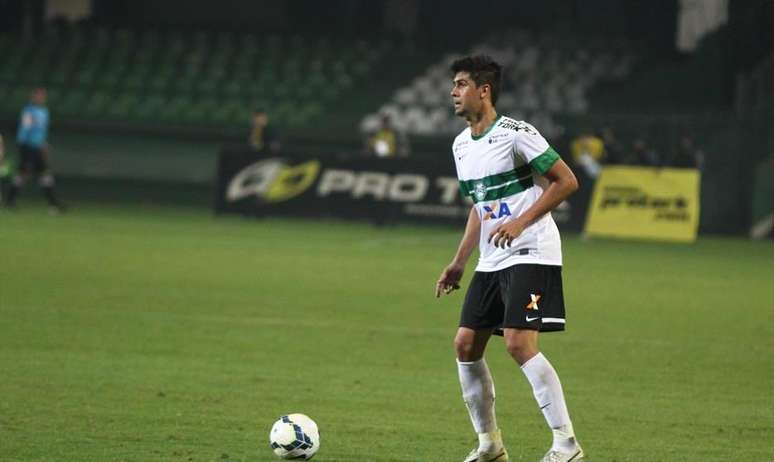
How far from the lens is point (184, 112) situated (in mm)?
35219

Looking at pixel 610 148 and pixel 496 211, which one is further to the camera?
pixel 610 148

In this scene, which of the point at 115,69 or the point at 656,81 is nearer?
the point at 656,81

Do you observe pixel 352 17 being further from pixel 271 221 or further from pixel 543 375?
pixel 543 375

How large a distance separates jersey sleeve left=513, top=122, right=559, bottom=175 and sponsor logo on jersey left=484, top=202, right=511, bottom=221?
10.1 inches

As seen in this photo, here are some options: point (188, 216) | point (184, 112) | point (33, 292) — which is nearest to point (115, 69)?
point (184, 112)

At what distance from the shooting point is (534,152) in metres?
7.06

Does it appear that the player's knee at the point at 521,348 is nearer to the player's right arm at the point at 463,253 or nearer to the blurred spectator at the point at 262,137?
the player's right arm at the point at 463,253

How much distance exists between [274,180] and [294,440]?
20176mm

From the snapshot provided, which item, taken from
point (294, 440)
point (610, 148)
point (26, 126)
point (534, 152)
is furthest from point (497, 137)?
point (26, 126)

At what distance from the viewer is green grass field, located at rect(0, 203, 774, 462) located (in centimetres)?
791

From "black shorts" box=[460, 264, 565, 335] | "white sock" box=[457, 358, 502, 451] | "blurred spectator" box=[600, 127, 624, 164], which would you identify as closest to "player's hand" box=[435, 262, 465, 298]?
"black shorts" box=[460, 264, 565, 335]

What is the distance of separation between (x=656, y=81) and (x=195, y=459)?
2957cm

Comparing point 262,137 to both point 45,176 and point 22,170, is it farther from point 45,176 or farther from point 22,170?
point 22,170

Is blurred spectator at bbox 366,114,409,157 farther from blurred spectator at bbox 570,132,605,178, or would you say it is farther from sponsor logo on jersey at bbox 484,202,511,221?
sponsor logo on jersey at bbox 484,202,511,221
